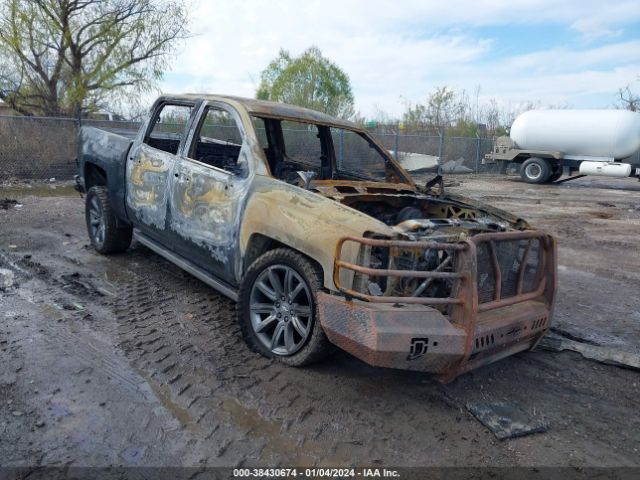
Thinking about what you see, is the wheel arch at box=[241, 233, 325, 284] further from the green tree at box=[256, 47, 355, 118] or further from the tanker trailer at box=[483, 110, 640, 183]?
the green tree at box=[256, 47, 355, 118]

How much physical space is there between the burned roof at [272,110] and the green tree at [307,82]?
24.9 meters

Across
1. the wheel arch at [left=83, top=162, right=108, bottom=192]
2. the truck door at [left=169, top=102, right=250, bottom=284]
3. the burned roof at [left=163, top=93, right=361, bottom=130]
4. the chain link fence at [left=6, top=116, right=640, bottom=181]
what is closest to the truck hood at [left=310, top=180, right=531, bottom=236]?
the truck door at [left=169, top=102, right=250, bottom=284]

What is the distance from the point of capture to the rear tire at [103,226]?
6.00 m

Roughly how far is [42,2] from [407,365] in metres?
16.3

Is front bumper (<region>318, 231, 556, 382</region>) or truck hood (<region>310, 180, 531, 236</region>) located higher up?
truck hood (<region>310, 180, 531, 236</region>)

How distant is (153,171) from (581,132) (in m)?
17.9

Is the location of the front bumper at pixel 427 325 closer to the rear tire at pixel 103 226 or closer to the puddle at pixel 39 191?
the rear tire at pixel 103 226

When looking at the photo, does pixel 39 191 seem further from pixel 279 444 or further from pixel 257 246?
pixel 279 444

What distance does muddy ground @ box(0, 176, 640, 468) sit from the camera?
9.10ft

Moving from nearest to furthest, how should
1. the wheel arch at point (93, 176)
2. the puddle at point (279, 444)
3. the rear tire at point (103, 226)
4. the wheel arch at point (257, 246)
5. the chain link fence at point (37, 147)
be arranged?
the puddle at point (279, 444) < the wheel arch at point (257, 246) < the rear tire at point (103, 226) < the wheel arch at point (93, 176) < the chain link fence at point (37, 147)

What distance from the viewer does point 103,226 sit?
609 cm

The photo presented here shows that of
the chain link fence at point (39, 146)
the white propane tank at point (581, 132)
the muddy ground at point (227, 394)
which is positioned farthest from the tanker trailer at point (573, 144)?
the muddy ground at point (227, 394)

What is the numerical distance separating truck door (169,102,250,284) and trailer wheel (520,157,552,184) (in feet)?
56.8

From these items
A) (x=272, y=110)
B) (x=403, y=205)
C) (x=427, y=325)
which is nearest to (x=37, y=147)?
(x=272, y=110)
